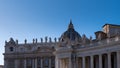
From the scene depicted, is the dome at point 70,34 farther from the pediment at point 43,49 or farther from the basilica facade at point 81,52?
the pediment at point 43,49

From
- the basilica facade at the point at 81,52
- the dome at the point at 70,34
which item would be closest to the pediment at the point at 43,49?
the basilica facade at the point at 81,52

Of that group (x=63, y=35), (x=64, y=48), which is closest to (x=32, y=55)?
(x=63, y=35)

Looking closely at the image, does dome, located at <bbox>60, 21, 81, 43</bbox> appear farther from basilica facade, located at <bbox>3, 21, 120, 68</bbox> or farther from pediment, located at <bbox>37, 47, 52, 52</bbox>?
pediment, located at <bbox>37, 47, 52, 52</bbox>

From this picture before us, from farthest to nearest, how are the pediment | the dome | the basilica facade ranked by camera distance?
the pediment → the dome → the basilica facade

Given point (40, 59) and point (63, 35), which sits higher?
point (63, 35)

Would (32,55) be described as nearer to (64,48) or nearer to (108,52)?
(64,48)

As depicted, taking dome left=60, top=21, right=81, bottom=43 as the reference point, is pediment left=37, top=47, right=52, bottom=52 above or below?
below

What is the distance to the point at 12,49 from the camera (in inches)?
4621

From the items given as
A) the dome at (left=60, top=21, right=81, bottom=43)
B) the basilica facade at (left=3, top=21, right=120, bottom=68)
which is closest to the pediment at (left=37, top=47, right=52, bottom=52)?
the basilica facade at (left=3, top=21, right=120, bottom=68)

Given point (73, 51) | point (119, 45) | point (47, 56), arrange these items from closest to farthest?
point (119, 45)
point (73, 51)
point (47, 56)

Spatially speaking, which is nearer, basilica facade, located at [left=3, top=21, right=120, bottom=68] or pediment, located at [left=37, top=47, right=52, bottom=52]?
basilica facade, located at [left=3, top=21, right=120, bottom=68]

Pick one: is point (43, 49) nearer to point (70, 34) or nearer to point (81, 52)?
point (70, 34)

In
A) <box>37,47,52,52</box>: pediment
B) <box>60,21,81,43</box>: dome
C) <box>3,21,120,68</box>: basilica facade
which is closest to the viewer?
<box>3,21,120,68</box>: basilica facade

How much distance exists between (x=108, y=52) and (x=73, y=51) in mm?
10969
